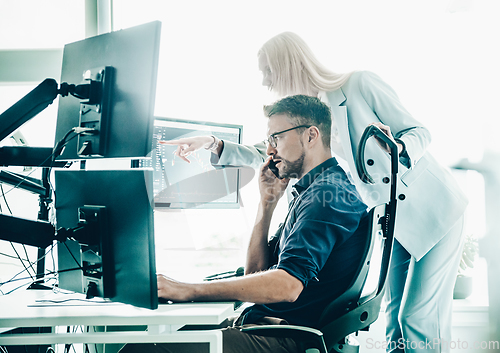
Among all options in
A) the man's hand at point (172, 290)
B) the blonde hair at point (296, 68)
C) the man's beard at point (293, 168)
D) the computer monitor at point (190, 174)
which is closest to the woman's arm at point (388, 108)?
the blonde hair at point (296, 68)

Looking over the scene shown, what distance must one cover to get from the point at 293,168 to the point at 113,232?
669 millimetres

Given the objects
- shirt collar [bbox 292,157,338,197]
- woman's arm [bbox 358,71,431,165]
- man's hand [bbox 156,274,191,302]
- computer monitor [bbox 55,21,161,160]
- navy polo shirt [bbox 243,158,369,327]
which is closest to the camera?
computer monitor [bbox 55,21,161,160]

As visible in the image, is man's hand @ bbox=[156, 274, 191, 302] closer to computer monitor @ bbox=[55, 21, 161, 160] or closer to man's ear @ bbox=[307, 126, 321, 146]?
computer monitor @ bbox=[55, 21, 161, 160]

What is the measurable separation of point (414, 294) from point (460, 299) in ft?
2.46

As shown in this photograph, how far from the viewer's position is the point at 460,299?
2.00 meters

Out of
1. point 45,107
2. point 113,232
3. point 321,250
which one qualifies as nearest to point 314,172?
point 321,250

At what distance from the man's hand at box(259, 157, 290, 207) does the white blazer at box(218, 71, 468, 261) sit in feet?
1.03

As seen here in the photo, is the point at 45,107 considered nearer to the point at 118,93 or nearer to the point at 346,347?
the point at 118,93

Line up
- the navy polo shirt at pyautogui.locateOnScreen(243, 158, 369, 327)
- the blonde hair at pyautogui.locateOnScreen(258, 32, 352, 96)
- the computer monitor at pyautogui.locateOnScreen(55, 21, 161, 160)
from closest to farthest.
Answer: the computer monitor at pyautogui.locateOnScreen(55, 21, 161, 160) → the navy polo shirt at pyautogui.locateOnScreen(243, 158, 369, 327) → the blonde hair at pyautogui.locateOnScreen(258, 32, 352, 96)

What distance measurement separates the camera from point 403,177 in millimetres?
1420

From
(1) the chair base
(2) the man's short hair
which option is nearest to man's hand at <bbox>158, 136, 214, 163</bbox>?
(2) the man's short hair

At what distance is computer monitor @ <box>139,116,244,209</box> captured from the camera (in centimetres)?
152

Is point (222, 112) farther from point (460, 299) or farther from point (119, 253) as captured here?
point (460, 299)

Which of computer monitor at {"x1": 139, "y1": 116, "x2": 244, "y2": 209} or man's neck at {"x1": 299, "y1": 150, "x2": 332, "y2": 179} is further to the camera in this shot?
computer monitor at {"x1": 139, "y1": 116, "x2": 244, "y2": 209}
